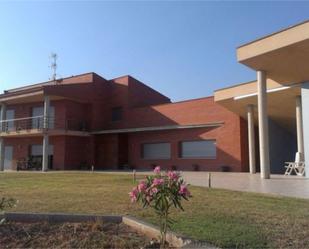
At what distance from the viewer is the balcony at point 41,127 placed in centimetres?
3469

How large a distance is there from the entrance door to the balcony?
2233 mm

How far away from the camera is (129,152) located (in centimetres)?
3903

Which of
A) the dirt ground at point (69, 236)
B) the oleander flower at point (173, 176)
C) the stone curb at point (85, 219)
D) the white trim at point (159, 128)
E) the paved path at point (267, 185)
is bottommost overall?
the dirt ground at point (69, 236)

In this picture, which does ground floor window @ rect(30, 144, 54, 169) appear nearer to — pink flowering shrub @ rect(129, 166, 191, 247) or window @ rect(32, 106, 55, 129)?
window @ rect(32, 106, 55, 129)

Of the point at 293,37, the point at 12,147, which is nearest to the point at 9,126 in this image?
the point at 12,147

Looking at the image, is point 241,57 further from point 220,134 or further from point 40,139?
point 40,139

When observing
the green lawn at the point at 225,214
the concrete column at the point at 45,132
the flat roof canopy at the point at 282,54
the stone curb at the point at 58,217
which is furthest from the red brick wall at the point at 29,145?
the stone curb at the point at 58,217

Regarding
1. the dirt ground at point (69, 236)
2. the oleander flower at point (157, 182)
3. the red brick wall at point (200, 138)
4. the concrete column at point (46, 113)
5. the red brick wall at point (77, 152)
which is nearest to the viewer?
the oleander flower at point (157, 182)

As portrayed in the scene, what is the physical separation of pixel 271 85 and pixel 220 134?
30.2 ft

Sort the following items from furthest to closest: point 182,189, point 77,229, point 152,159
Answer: point 152,159 < point 77,229 < point 182,189

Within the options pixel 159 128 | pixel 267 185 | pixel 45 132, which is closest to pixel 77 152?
pixel 45 132

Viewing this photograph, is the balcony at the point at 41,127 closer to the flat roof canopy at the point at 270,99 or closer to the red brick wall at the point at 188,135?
the red brick wall at the point at 188,135

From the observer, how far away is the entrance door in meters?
40.8

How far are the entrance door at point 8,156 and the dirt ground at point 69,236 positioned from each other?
35.8 metres
